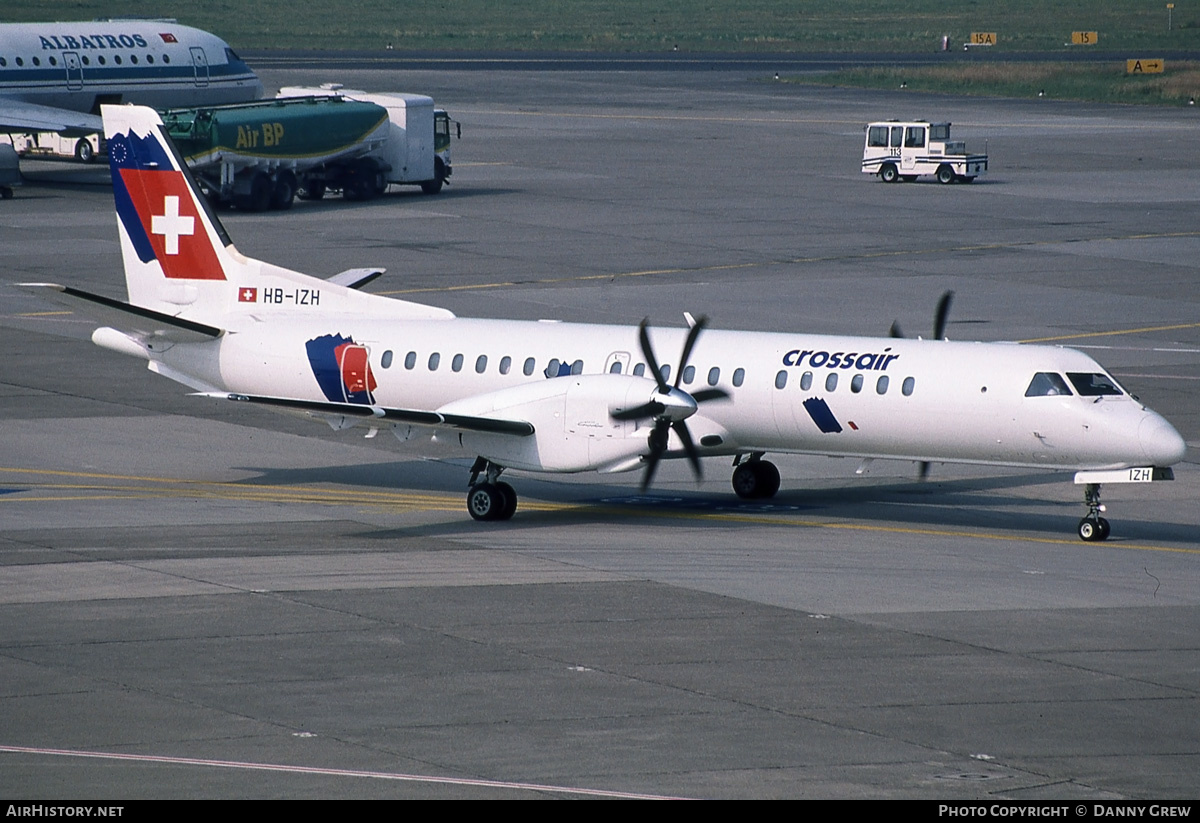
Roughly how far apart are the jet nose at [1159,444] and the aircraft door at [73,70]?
59.4 meters

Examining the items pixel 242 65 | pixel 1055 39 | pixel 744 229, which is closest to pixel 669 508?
pixel 744 229

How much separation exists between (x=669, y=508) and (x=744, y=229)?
36.6m

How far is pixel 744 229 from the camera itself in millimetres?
66125

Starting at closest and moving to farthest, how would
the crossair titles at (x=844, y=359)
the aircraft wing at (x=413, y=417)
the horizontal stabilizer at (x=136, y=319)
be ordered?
the aircraft wing at (x=413, y=417), the crossair titles at (x=844, y=359), the horizontal stabilizer at (x=136, y=319)

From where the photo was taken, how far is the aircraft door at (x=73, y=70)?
2965 inches

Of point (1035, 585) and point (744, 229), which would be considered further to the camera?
point (744, 229)

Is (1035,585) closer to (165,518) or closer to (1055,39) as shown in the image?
(165,518)

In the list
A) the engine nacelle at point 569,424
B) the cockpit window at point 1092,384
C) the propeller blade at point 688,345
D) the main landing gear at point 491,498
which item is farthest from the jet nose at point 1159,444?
the main landing gear at point 491,498

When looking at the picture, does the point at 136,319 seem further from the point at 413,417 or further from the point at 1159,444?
the point at 1159,444

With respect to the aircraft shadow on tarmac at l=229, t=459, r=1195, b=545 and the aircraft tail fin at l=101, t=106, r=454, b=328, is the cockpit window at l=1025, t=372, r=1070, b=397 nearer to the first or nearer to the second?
the aircraft shadow on tarmac at l=229, t=459, r=1195, b=545

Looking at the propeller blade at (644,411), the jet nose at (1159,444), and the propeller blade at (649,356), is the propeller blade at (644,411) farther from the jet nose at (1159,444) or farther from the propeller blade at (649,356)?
the jet nose at (1159,444)

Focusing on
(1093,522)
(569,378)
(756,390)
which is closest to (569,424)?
(569,378)

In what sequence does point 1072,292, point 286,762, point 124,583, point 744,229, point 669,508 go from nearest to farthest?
point 286,762 < point 124,583 < point 669,508 < point 1072,292 < point 744,229

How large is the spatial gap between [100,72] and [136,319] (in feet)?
159
